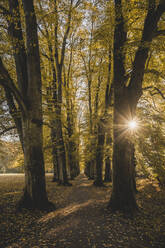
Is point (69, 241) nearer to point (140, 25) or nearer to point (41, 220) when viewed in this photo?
point (41, 220)

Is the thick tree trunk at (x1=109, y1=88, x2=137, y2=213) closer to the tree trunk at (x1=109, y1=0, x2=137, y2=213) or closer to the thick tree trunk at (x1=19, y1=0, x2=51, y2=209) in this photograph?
the tree trunk at (x1=109, y1=0, x2=137, y2=213)

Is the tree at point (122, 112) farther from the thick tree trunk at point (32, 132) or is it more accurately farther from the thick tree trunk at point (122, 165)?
the thick tree trunk at point (32, 132)

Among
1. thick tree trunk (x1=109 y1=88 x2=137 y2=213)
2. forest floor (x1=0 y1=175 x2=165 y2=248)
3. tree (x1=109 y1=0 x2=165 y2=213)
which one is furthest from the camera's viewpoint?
thick tree trunk (x1=109 y1=88 x2=137 y2=213)

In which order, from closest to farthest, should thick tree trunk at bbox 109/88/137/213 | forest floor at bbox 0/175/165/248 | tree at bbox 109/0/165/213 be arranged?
forest floor at bbox 0/175/165/248 < tree at bbox 109/0/165/213 < thick tree trunk at bbox 109/88/137/213

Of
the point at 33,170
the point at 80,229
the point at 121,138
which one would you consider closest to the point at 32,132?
the point at 33,170

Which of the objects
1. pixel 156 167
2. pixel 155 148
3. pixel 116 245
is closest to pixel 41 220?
pixel 116 245

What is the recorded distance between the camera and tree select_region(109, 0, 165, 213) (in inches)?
219

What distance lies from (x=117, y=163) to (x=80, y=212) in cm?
237

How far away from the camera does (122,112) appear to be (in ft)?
19.5

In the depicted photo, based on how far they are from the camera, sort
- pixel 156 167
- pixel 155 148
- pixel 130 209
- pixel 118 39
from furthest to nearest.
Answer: pixel 155 148 < pixel 156 167 < pixel 118 39 < pixel 130 209

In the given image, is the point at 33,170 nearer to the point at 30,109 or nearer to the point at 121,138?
the point at 30,109

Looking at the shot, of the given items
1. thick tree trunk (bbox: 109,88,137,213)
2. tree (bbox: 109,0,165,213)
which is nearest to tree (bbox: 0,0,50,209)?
thick tree trunk (bbox: 109,88,137,213)

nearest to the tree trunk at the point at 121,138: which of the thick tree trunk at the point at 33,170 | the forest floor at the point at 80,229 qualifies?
the forest floor at the point at 80,229

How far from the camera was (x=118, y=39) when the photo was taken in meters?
5.97
